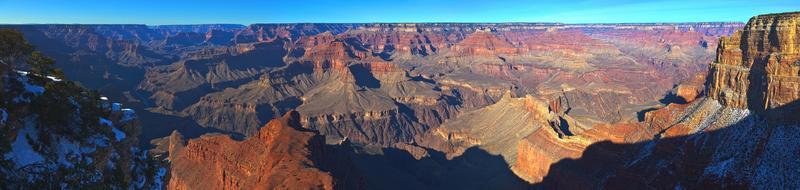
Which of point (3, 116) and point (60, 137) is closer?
point (3, 116)

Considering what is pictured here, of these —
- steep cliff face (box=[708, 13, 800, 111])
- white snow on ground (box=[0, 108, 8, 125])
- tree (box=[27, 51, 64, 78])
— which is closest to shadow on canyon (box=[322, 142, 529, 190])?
steep cliff face (box=[708, 13, 800, 111])

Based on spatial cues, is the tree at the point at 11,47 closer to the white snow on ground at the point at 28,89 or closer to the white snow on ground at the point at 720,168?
the white snow on ground at the point at 28,89

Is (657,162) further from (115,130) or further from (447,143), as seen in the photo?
(447,143)

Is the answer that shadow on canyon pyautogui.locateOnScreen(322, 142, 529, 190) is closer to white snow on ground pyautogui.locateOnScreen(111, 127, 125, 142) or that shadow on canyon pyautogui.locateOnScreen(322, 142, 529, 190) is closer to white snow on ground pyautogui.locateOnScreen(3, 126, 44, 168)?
white snow on ground pyautogui.locateOnScreen(111, 127, 125, 142)

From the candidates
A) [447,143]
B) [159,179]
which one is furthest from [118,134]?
[447,143]

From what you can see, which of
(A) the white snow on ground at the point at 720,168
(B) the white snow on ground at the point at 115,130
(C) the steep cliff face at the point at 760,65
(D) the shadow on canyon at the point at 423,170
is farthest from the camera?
(D) the shadow on canyon at the point at 423,170

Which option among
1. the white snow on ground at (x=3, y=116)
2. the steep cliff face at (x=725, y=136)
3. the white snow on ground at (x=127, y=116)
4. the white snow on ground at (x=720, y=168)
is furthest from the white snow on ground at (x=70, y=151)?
the white snow on ground at (x=720, y=168)

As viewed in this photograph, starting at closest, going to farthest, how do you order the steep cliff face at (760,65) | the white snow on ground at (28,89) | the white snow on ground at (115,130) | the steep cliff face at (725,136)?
the white snow on ground at (28,89) < the white snow on ground at (115,130) < the steep cliff face at (725,136) < the steep cliff face at (760,65)
